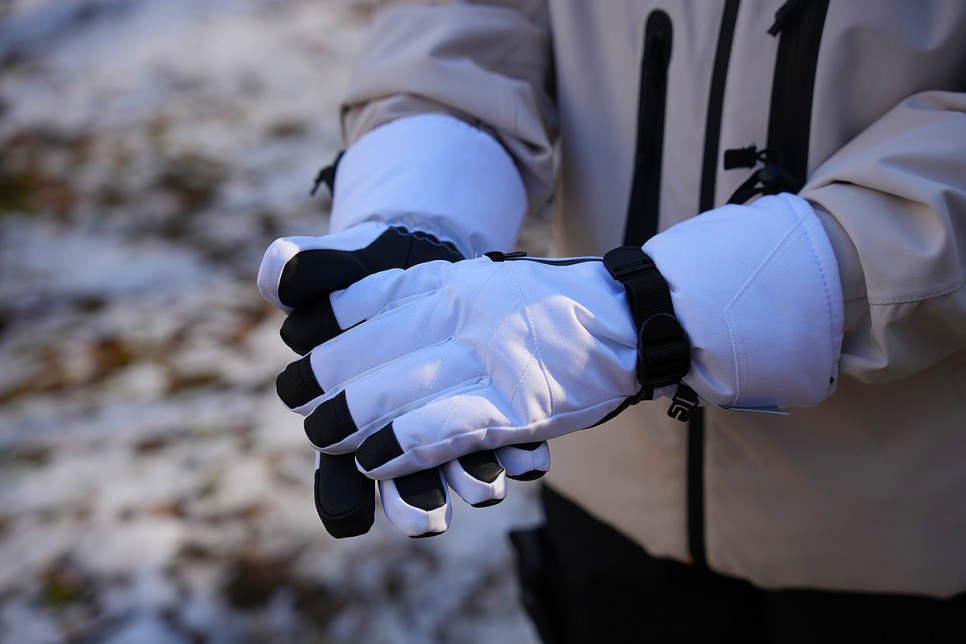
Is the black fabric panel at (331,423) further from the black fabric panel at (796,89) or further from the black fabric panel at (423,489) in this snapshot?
the black fabric panel at (796,89)

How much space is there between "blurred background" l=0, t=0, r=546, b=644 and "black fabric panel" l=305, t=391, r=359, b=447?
98cm

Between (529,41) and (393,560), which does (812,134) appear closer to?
(529,41)

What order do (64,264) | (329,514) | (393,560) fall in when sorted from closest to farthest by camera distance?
(329,514), (393,560), (64,264)

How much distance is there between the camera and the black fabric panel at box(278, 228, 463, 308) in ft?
2.31

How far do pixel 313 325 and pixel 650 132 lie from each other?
476 mm

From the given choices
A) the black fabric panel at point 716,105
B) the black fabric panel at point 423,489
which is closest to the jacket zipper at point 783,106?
the black fabric panel at point 716,105

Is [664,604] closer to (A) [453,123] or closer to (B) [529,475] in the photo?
(B) [529,475]

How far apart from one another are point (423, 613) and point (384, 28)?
1.15 m

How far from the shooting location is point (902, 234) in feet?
2.18

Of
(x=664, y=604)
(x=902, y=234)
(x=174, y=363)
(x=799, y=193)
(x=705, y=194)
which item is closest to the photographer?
(x=902, y=234)

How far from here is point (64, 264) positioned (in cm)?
234

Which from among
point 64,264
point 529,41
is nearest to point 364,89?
point 529,41

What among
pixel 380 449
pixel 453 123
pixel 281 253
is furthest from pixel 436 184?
pixel 380 449

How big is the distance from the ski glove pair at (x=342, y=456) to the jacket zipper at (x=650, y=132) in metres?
0.36
